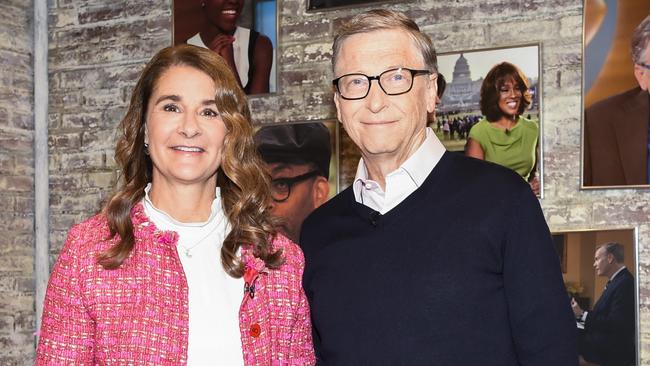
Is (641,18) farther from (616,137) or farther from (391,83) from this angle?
(391,83)

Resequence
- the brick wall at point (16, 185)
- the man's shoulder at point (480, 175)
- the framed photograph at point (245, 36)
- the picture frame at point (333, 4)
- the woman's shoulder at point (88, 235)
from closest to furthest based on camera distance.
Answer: the man's shoulder at point (480, 175) → the woman's shoulder at point (88, 235) → the picture frame at point (333, 4) → the framed photograph at point (245, 36) → the brick wall at point (16, 185)

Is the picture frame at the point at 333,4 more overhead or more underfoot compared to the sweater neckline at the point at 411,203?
more overhead

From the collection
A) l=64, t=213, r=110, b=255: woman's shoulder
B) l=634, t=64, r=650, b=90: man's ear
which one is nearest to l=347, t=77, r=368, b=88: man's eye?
→ l=64, t=213, r=110, b=255: woman's shoulder

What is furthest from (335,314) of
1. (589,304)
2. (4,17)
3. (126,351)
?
(4,17)

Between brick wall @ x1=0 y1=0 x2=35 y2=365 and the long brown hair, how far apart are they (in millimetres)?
1944

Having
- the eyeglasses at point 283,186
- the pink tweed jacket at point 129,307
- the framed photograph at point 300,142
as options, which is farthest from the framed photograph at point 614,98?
the pink tweed jacket at point 129,307

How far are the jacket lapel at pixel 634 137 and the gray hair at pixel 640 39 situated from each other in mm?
117

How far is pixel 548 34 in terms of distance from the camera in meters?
2.96

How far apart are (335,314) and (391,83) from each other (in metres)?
0.55

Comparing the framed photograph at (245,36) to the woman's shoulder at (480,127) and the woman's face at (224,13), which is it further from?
the woman's shoulder at (480,127)

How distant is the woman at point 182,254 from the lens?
5.94 ft

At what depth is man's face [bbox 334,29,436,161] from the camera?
1798 millimetres

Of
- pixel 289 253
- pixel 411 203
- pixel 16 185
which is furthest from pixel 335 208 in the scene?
pixel 16 185

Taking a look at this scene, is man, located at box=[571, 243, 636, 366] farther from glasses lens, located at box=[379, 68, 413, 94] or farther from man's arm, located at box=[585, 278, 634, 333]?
glasses lens, located at box=[379, 68, 413, 94]
